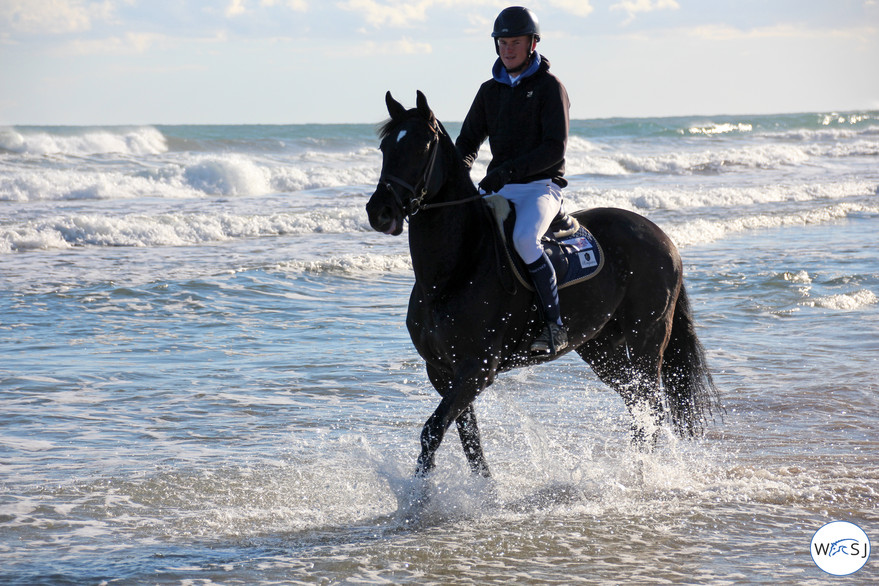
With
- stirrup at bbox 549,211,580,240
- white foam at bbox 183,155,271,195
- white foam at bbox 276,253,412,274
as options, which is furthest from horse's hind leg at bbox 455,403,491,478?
white foam at bbox 183,155,271,195

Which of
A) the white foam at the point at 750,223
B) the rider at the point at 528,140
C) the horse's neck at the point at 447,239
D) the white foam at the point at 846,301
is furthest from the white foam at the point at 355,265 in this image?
the horse's neck at the point at 447,239

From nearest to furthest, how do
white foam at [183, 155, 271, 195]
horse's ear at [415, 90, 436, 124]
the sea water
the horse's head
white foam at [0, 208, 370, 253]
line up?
the horse's head → the sea water → horse's ear at [415, 90, 436, 124] → white foam at [0, 208, 370, 253] → white foam at [183, 155, 271, 195]

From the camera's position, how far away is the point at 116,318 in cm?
993

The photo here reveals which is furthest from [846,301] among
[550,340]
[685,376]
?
[550,340]

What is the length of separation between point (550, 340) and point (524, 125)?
117 centimetres

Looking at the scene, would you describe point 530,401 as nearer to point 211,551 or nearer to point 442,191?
point 442,191

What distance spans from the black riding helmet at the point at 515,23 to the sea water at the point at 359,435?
7.79ft

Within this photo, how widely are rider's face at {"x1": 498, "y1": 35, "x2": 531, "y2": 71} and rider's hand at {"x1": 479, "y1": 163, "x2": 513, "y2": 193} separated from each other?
56 centimetres

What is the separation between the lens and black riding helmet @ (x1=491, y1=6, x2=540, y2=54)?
4.88 meters

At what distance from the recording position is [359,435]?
6.24 metres

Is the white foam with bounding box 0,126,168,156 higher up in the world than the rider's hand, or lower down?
lower down

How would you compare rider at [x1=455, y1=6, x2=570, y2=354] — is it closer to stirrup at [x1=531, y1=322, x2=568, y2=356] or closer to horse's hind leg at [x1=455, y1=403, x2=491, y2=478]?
stirrup at [x1=531, y1=322, x2=568, y2=356]

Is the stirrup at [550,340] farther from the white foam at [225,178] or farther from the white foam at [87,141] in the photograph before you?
the white foam at [87,141]

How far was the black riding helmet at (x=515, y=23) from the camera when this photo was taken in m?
4.88
